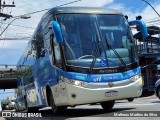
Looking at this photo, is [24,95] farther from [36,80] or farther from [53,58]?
[53,58]

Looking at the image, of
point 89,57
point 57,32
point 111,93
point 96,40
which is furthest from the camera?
point 96,40

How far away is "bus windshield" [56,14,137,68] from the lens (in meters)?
12.4

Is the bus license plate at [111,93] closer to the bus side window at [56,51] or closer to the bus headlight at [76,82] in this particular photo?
the bus headlight at [76,82]

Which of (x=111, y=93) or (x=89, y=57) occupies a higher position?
(x=89, y=57)

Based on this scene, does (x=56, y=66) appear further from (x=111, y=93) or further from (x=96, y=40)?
(x=111, y=93)

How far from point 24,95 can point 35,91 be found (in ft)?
13.0

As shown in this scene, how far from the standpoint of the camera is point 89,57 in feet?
40.6

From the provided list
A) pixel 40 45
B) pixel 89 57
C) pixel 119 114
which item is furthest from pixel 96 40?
pixel 40 45

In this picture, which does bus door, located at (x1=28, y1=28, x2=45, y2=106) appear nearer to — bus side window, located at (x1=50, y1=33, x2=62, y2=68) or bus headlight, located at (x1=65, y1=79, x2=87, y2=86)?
bus side window, located at (x1=50, y1=33, x2=62, y2=68)

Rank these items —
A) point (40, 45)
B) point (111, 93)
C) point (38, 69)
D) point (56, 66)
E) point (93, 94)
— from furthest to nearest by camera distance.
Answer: point (38, 69), point (40, 45), point (56, 66), point (111, 93), point (93, 94)

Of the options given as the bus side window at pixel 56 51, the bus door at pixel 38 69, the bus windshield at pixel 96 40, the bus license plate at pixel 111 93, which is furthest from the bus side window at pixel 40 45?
the bus license plate at pixel 111 93

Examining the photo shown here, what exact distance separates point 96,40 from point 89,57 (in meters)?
0.72

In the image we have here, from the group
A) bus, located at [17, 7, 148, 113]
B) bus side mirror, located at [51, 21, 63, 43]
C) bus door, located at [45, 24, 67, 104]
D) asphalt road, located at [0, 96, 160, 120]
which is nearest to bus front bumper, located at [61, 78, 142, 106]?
bus, located at [17, 7, 148, 113]

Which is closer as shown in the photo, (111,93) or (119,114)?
(119,114)
